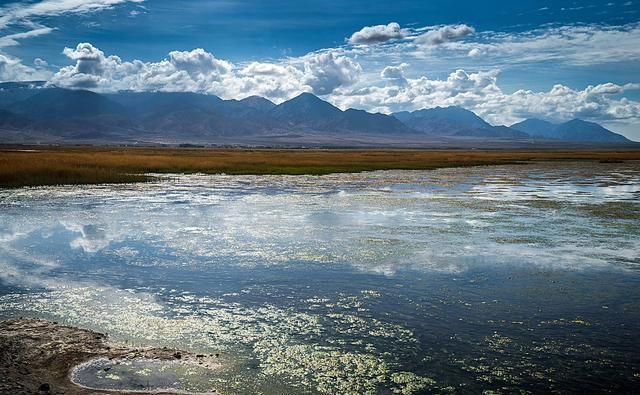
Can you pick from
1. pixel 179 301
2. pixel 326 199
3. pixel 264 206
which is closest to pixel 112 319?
pixel 179 301

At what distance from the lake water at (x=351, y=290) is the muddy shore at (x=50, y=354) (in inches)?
19.5

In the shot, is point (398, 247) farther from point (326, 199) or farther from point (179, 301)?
point (326, 199)

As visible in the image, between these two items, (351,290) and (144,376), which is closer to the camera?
(144,376)

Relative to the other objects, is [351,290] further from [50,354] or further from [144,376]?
[50,354]

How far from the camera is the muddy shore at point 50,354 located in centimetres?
825

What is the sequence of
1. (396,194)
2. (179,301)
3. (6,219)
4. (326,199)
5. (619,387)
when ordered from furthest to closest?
1. (396,194)
2. (326,199)
3. (6,219)
4. (179,301)
5. (619,387)

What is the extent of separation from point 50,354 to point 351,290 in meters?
7.19

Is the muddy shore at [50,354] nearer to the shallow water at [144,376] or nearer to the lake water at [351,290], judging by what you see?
the shallow water at [144,376]

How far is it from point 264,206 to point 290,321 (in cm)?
2024

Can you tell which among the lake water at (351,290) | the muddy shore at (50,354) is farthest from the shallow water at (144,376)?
the lake water at (351,290)

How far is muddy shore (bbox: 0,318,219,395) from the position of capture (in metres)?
8.25

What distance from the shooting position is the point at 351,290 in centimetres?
1412

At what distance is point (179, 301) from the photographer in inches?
512

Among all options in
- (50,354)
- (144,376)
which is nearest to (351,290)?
(144,376)
